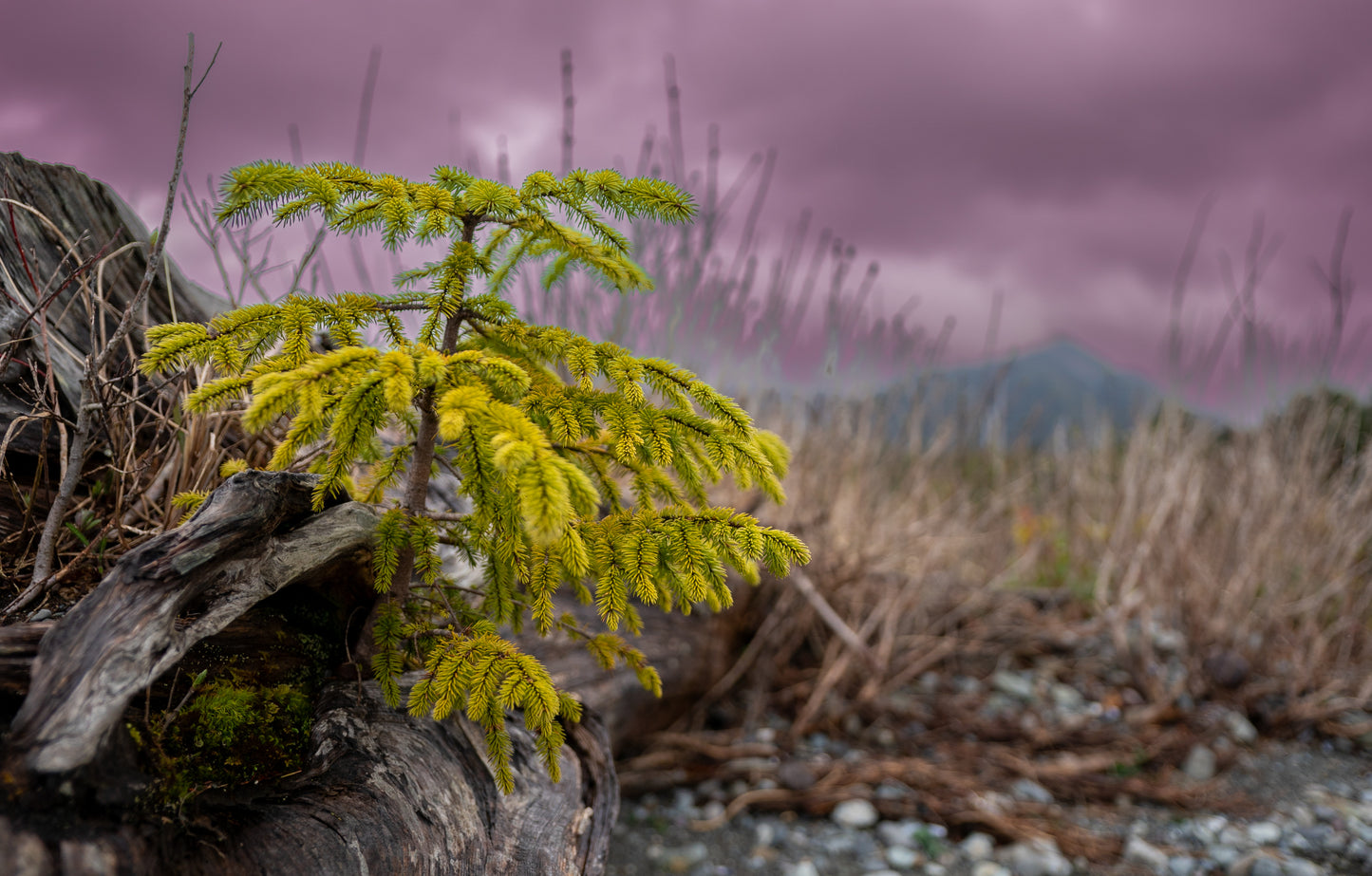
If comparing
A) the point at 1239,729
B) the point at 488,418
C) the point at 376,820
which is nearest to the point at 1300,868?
the point at 1239,729

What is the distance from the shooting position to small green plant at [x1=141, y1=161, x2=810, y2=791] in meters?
1.50

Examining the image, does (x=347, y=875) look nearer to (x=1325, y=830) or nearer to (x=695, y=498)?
(x=695, y=498)

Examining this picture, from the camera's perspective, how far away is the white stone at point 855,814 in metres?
3.85

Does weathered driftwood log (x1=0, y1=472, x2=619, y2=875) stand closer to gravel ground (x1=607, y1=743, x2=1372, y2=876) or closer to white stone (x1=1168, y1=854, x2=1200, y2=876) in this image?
gravel ground (x1=607, y1=743, x2=1372, y2=876)

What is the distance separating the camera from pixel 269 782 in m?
1.74

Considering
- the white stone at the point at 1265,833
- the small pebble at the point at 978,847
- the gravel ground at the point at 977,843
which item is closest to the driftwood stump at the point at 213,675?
the gravel ground at the point at 977,843

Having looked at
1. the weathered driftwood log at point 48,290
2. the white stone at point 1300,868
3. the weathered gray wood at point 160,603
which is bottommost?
the white stone at point 1300,868

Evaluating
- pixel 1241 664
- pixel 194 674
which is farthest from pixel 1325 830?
pixel 194 674

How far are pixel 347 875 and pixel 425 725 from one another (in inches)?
17.5

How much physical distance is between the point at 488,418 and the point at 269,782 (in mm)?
1026

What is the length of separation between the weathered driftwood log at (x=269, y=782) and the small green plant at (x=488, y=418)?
0.13 m

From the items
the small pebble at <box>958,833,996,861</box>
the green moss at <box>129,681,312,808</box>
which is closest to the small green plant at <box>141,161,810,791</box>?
the green moss at <box>129,681,312,808</box>

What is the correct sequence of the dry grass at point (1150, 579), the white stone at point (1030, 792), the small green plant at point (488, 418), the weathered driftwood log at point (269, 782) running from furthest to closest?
1. the dry grass at point (1150, 579)
2. the white stone at point (1030, 792)
3. the small green plant at point (488, 418)
4. the weathered driftwood log at point (269, 782)

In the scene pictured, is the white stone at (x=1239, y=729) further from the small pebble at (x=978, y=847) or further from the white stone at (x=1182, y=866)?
the small pebble at (x=978, y=847)
